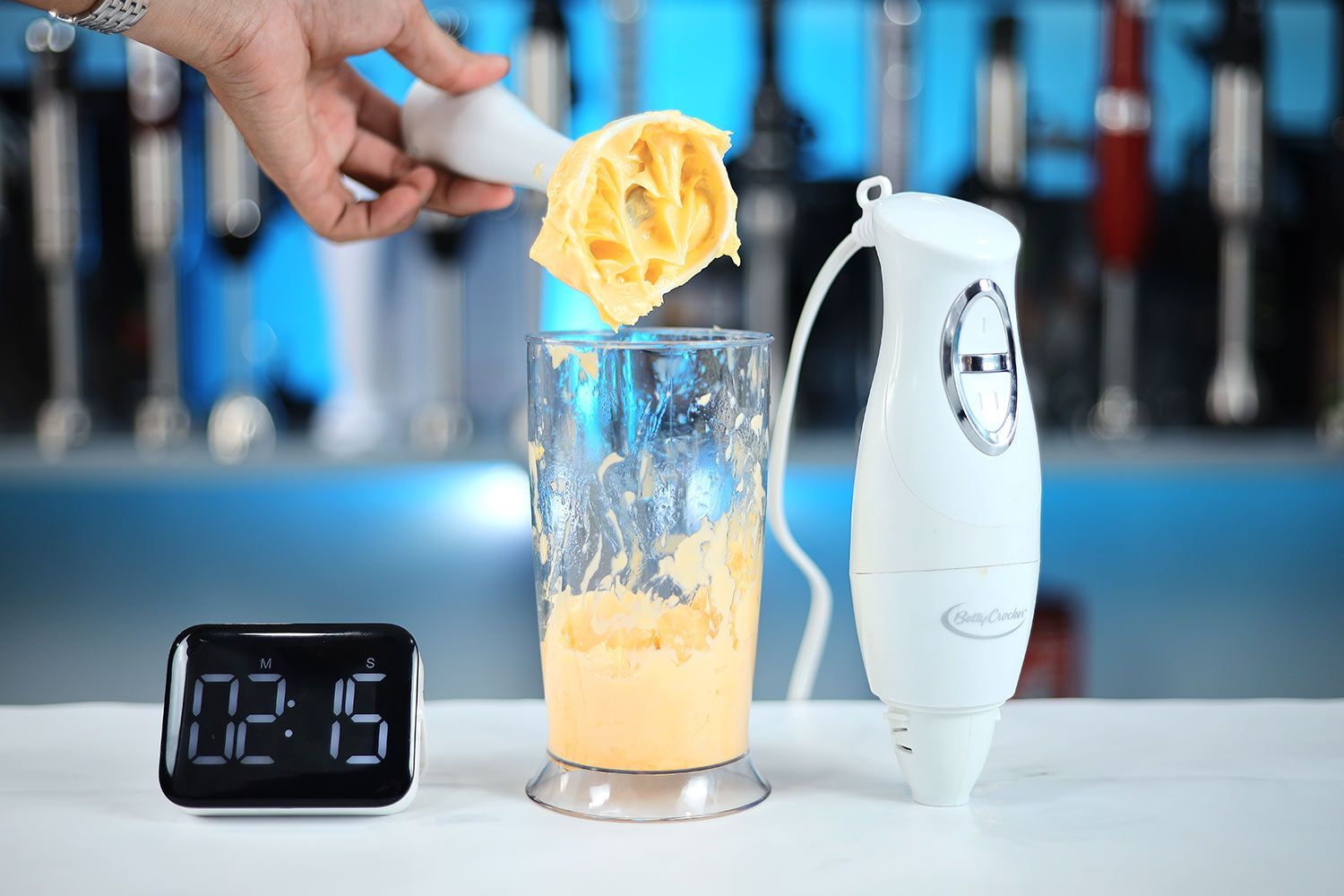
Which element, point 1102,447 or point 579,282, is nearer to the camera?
point 579,282

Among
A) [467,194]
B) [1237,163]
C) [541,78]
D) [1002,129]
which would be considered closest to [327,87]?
[467,194]

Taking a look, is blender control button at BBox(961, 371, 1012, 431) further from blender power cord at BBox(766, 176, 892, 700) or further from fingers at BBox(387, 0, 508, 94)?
fingers at BBox(387, 0, 508, 94)

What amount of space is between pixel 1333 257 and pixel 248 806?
1.79m

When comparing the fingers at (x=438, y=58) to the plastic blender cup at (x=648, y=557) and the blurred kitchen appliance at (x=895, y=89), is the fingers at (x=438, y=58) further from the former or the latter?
the blurred kitchen appliance at (x=895, y=89)

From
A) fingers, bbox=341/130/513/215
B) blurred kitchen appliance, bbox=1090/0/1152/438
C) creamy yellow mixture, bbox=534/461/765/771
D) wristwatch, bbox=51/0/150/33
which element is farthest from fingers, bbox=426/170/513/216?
blurred kitchen appliance, bbox=1090/0/1152/438

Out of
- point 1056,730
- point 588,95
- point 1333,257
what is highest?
point 588,95

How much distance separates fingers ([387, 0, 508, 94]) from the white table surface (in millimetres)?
352

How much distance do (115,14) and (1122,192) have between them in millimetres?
1388

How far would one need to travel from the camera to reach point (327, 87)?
36.2 inches

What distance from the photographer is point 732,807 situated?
25.2 inches

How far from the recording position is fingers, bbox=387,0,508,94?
821 mm

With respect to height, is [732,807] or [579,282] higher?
[579,282]

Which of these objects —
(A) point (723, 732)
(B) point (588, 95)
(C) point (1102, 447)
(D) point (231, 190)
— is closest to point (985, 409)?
(A) point (723, 732)

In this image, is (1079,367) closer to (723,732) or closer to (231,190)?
(231,190)
